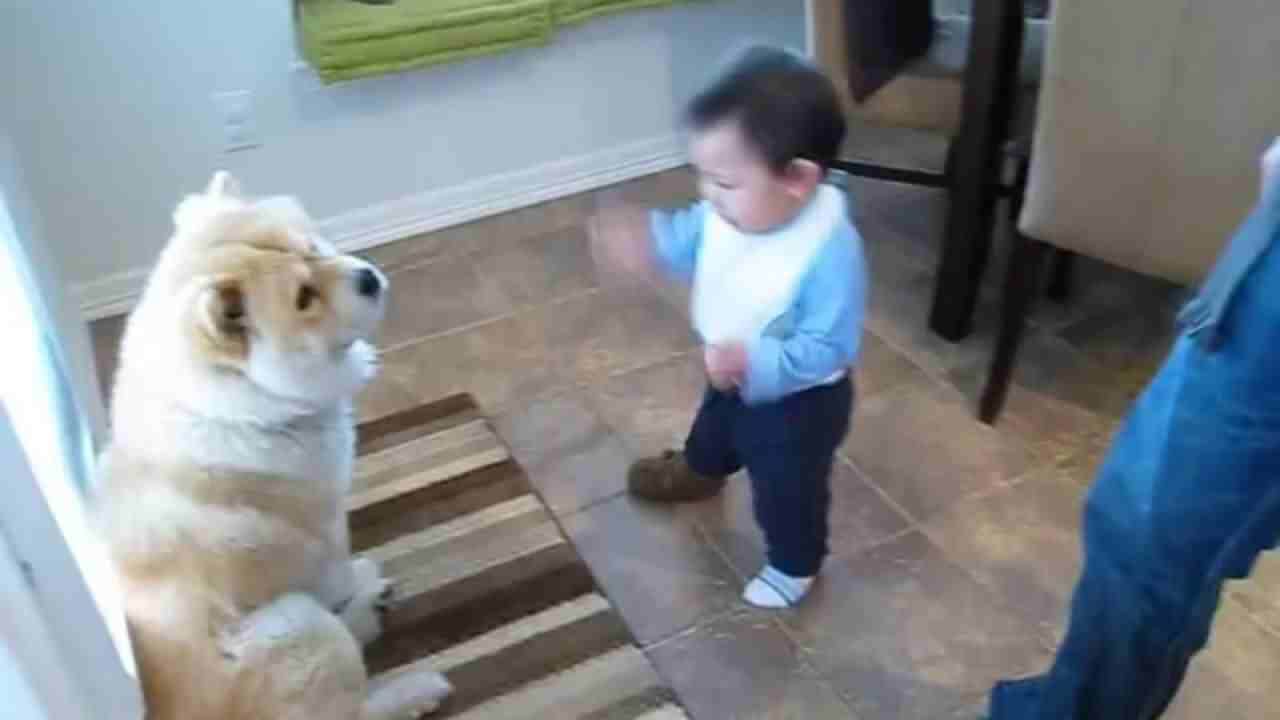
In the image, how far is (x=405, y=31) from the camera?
2.68 metres

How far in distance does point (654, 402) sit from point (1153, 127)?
918mm

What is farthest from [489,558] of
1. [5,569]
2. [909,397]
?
[5,569]

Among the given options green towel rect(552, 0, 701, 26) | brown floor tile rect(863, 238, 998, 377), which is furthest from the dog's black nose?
green towel rect(552, 0, 701, 26)

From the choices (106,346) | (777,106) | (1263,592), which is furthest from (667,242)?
(106,346)

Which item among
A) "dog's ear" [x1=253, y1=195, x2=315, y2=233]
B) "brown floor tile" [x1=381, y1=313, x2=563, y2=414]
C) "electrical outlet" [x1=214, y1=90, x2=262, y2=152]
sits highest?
"dog's ear" [x1=253, y1=195, x2=315, y2=233]

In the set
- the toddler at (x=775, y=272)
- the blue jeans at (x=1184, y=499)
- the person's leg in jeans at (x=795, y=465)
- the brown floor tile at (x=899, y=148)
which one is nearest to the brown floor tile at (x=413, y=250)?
the brown floor tile at (x=899, y=148)

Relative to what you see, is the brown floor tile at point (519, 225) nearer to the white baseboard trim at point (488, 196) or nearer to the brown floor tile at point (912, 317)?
the white baseboard trim at point (488, 196)

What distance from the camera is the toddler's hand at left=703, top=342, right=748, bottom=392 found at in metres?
1.61

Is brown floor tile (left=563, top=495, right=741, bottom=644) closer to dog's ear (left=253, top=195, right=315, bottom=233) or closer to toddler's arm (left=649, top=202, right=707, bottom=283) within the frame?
toddler's arm (left=649, top=202, right=707, bottom=283)

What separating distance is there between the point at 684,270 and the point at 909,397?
0.69m

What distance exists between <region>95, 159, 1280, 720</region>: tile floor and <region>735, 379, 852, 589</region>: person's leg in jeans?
10 centimetres

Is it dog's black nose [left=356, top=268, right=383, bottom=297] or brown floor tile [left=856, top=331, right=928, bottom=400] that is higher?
dog's black nose [left=356, top=268, right=383, bottom=297]

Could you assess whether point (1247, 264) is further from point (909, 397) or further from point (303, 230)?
point (909, 397)

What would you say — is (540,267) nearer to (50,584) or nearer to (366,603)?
(366,603)
